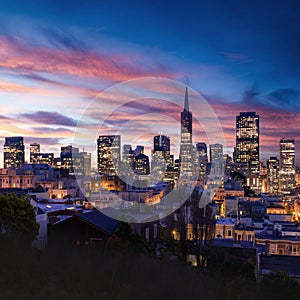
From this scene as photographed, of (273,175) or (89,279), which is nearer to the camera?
(89,279)

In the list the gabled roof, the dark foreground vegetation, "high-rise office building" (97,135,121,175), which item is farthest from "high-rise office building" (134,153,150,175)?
the dark foreground vegetation

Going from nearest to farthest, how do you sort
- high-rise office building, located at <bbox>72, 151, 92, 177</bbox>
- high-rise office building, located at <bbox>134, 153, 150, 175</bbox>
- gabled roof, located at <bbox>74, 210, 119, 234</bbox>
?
gabled roof, located at <bbox>74, 210, 119, 234</bbox> → high-rise office building, located at <bbox>72, 151, 92, 177</bbox> → high-rise office building, located at <bbox>134, 153, 150, 175</bbox>

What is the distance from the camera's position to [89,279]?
21.3ft

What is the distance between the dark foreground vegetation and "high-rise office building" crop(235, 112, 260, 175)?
139884 millimetres

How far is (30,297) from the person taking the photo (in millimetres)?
5605

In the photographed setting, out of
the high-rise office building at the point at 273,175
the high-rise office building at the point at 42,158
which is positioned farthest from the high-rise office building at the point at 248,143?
the high-rise office building at the point at 42,158

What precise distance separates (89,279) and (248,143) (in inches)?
6682

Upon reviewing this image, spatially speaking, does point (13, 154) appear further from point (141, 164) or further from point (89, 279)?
point (89, 279)

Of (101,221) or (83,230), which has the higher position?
(101,221)

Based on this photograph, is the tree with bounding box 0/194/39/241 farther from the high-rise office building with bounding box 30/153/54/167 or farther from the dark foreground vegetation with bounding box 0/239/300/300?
the high-rise office building with bounding box 30/153/54/167

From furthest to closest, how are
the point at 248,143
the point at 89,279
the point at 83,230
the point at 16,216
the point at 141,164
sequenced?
the point at 248,143
the point at 141,164
the point at 83,230
the point at 16,216
the point at 89,279

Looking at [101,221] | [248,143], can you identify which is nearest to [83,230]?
[101,221]

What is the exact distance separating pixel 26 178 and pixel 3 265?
5927cm

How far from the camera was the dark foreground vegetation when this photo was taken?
5811mm
